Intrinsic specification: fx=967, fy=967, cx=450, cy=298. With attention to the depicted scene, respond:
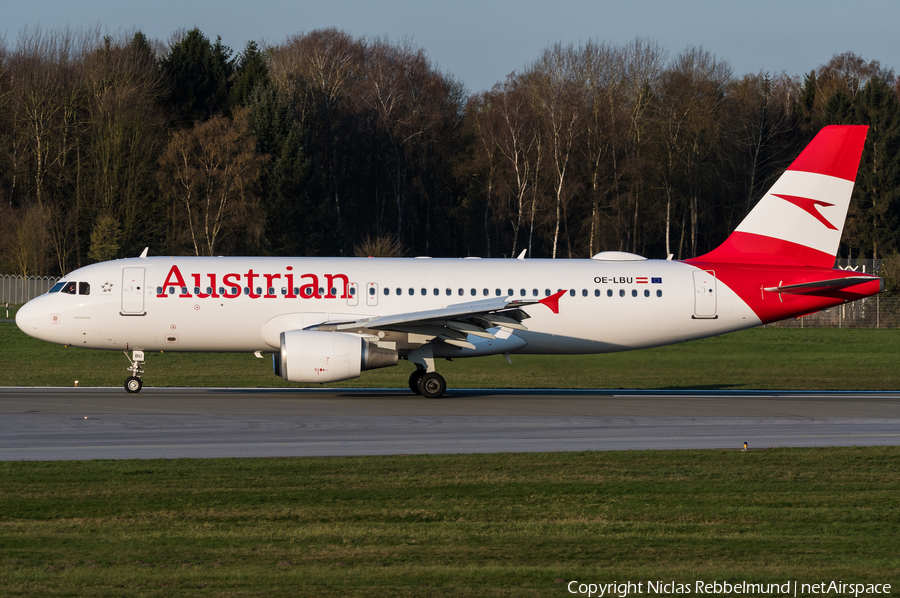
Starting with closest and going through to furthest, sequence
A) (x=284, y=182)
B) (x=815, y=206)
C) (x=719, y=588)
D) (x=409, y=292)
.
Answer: (x=719, y=588)
(x=409, y=292)
(x=815, y=206)
(x=284, y=182)

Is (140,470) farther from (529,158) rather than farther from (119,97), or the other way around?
(529,158)

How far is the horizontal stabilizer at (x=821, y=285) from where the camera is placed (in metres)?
25.3

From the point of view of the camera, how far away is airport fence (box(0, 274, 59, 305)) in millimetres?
59375

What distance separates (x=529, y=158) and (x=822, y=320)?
30138mm

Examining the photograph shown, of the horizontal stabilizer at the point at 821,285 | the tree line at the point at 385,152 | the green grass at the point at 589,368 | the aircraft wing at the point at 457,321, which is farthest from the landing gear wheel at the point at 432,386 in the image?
the tree line at the point at 385,152

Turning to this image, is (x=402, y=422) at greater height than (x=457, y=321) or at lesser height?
lesser

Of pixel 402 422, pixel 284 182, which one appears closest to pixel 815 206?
pixel 402 422

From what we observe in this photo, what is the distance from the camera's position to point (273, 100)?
69.5 meters

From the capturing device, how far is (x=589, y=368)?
26031mm

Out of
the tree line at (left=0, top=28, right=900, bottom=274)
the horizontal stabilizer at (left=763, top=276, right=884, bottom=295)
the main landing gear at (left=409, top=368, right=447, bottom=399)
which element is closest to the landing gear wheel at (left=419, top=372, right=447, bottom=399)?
the main landing gear at (left=409, top=368, right=447, bottom=399)

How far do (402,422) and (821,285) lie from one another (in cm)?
1252

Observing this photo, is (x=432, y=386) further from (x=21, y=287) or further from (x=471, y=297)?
(x=21, y=287)

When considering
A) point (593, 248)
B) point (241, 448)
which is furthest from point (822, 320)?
point (241, 448)

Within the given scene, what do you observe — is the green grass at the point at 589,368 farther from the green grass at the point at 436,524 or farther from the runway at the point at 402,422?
the green grass at the point at 436,524
